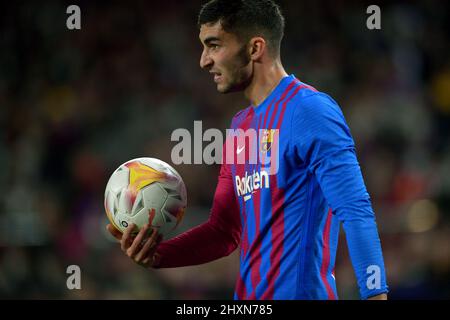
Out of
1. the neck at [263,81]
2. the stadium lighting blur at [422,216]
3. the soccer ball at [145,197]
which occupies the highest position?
the neck at [263,81]

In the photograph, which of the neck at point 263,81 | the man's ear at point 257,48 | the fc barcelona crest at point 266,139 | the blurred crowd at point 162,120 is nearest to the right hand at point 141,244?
the fc barcelona crest at point 266,139

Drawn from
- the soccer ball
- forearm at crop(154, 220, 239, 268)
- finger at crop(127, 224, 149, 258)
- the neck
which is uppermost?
the neck

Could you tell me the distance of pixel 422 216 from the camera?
686 cm

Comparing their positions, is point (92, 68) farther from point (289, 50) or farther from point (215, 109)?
point (289, 50)

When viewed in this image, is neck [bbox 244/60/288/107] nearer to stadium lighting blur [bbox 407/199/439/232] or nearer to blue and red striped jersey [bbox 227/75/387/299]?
blue and red striped jersey [bbox 227/75/387/299]

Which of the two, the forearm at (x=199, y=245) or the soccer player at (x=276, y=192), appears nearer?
the soccer player at (x=276, y=192)

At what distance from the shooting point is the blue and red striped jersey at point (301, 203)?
2.87 meters

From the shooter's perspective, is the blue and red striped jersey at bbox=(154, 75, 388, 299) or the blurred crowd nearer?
the blue and red striped jersey at bbox=(154, 75, 388, 299)

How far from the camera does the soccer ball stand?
11.2 ft

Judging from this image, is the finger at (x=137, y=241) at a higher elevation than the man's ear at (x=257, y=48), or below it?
below

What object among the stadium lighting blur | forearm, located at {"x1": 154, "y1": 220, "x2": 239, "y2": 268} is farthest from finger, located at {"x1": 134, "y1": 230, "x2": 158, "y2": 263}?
the stadium lighting blur

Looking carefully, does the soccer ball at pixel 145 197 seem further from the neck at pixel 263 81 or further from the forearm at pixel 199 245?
the neck at pixel 263 81
